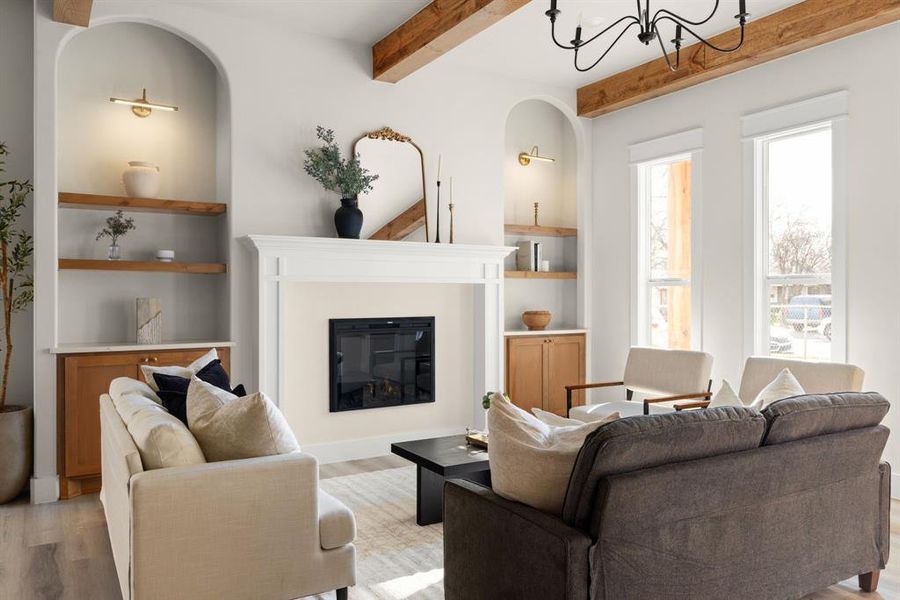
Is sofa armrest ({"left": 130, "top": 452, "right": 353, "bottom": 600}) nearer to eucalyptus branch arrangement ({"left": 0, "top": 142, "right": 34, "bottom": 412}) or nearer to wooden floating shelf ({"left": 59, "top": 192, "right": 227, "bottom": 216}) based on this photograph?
eucalyptus branch arrangement ({"left": 0, "top": 142, "right": 34, "bottom": 412})

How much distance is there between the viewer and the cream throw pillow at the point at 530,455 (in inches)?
80.8

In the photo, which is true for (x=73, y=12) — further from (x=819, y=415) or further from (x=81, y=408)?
(x=819, y=415)

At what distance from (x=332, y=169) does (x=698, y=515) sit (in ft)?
11.4

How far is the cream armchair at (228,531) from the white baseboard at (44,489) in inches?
72.4

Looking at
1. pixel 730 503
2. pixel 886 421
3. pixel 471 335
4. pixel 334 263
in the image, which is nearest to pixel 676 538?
pixel 730 503

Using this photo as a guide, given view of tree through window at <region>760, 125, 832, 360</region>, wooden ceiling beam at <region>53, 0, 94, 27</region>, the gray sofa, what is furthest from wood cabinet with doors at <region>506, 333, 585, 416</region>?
wooden ceiling beam at <region>53, 0, 94, 27</region>

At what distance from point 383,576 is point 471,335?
287 cm

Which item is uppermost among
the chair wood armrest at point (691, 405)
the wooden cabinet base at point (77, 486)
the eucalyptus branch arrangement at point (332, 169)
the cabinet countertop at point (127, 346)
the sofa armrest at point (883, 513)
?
the eucalyptus branch arrangement at point (332, 169)

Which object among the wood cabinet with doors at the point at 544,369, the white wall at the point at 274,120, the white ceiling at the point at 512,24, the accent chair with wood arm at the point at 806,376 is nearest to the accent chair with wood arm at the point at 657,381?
the accent chair with wood arm at the point at 806,376

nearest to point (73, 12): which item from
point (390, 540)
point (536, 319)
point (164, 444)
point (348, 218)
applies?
point (348, 218)

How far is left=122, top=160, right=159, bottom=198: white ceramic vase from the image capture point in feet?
14.3

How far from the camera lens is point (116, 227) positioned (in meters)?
4.39

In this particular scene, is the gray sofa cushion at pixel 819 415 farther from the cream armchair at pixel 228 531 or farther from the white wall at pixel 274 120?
the white wall at pixel 274 120

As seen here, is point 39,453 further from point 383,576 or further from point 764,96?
point 764,96
